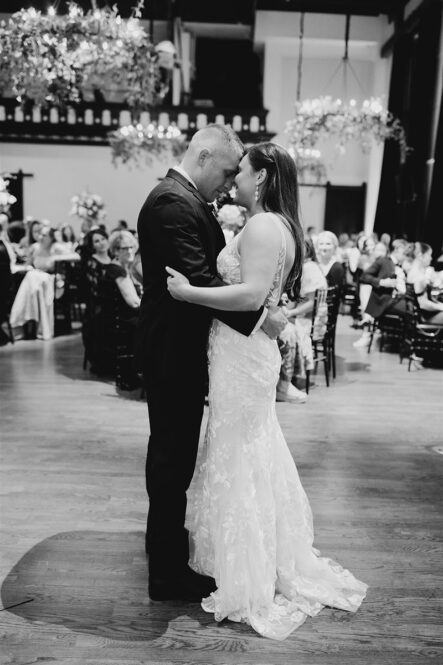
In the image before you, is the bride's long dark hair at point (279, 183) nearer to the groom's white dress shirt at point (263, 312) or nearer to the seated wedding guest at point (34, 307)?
the groom's white dress shirt at point (263, 312)

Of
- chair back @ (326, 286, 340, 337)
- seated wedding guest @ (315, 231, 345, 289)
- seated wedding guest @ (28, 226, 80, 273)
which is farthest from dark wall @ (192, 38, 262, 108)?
chair back @ (326, 286, 340, 337)

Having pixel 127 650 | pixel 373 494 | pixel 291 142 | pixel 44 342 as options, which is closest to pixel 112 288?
pixel 44 342

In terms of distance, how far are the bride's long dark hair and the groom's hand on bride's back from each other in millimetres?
237

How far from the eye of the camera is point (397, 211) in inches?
512

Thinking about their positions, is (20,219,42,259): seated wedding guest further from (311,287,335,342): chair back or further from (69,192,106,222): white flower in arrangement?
(311,287,335,342): chair back

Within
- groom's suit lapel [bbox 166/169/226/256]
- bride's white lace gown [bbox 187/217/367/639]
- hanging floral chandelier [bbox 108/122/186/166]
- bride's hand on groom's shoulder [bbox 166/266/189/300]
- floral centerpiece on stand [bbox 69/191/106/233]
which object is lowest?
bride's white lace gown [bbox 187/217/367/639]

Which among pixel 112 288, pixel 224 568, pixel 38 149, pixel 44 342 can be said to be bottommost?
pixel 44 342

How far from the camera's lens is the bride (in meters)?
2.19

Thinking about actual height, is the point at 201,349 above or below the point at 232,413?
above

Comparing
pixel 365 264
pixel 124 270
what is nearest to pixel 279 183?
pixel 124 270

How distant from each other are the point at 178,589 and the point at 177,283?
1168 mm

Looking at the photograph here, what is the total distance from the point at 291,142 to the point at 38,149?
21.5 feet

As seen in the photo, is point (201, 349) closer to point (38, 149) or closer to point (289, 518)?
point (289, 518)

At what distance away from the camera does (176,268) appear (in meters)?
2.20
